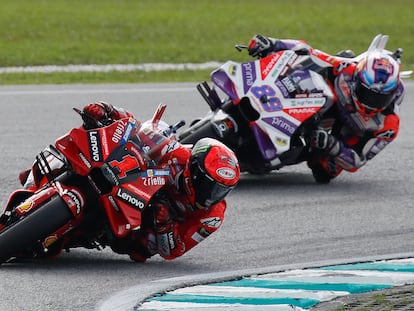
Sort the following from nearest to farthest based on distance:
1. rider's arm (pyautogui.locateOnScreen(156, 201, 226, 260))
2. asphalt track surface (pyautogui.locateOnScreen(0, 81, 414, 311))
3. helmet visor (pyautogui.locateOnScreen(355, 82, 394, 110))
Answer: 1. asphalt track surface (pyautogui.locateOnScreen(0, 81, 414, 311))
2. rider's arm (pyautogui.locateOnScreen(156, 201, 226, 260))
3. helmet visor (pyautogui.locateOnScreen(355, 82, 394, 110))

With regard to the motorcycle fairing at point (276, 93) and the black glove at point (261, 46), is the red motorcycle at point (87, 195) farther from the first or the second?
the black glove at point (261, 46)

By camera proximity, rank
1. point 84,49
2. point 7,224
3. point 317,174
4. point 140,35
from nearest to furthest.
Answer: point 7,224 < point 317,174 < point 84,49 < point 140,35

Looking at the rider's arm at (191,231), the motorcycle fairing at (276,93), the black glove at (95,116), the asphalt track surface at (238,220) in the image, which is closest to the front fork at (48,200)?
the asphalt track surface at (238,220)

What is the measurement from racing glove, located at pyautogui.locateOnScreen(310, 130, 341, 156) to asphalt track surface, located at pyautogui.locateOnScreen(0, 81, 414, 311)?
390 millimetres

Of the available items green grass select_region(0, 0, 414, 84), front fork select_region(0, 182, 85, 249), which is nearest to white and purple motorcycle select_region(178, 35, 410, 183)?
front fork select_region(0, 182, 85, 249)

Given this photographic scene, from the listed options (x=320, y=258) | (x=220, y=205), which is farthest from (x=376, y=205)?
(x=220, y=205)

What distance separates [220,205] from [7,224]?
1516 mm

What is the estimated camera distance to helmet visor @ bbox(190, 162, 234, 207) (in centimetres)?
823

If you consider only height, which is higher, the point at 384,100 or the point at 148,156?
the point at 148,156

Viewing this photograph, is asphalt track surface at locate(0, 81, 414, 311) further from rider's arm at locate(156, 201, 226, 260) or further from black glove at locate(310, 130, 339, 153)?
black glove at locate(310, 130, 339, 153)

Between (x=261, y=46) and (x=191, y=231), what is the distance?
3740 millimetres

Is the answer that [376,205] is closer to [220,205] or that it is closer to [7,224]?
[220,205]

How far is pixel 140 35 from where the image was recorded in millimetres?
22125

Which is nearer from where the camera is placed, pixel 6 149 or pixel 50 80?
pixel 6 149
